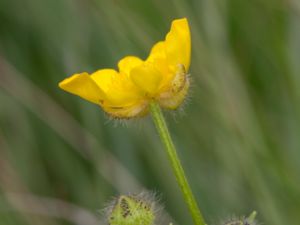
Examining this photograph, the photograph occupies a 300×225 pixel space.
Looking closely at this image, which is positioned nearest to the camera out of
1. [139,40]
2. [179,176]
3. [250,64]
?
Result: [179,176]

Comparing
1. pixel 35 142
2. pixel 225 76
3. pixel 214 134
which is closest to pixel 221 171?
pixel 214 134

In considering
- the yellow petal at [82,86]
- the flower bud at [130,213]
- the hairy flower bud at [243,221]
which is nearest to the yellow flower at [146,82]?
the yellow petal at [82,86]

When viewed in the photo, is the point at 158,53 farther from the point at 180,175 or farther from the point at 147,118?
the point at 147,118

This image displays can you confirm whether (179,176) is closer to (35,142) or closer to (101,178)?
(101,178)

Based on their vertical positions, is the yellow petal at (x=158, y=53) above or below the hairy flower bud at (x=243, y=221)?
above

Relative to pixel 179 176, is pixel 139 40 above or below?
above

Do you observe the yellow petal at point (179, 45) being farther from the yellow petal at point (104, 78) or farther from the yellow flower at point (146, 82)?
the yellow petal at point (104, 78)

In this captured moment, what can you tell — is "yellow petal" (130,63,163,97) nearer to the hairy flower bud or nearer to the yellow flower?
the yellow flower

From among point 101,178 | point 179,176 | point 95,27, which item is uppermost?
point 95,27

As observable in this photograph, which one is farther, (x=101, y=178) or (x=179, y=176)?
(x=101, y=178)
